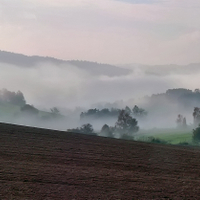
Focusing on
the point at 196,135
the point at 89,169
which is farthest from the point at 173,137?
the point at 89,169

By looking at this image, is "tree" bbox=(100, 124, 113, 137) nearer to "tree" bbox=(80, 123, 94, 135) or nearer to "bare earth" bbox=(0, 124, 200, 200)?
"tree" bbox=(80, 123, 94, 135)

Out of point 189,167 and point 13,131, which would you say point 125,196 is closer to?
point 189,167

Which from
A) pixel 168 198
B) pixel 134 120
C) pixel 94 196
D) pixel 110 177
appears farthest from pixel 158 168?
pixel 134 120

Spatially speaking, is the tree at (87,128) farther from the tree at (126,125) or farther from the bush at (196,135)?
the bush at (196,135)

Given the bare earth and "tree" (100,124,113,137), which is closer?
the bare earth

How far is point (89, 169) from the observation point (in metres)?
17.2

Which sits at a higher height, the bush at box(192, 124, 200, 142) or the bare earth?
the bush at box(192, 124, 200, 142)

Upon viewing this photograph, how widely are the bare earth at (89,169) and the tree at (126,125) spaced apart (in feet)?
82.5

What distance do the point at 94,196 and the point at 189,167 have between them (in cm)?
937

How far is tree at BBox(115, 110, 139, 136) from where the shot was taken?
53.5 meters

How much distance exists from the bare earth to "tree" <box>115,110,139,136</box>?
82.5 ft

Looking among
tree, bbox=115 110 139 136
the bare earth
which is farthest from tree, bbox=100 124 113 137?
the bare earth

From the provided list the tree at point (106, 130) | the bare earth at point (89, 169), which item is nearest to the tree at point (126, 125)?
the tree at point (106, 130)

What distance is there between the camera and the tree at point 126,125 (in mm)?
53478
